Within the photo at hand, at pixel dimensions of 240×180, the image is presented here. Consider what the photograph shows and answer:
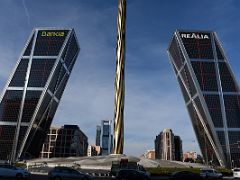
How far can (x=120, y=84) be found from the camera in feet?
380

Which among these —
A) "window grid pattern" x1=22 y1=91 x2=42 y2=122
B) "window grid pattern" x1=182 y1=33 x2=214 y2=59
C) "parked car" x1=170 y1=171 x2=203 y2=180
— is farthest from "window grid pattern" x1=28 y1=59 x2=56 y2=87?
"parked car" x1=170 y1=171 x2=203 y2=180

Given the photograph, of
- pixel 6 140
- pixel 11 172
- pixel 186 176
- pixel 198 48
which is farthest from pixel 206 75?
pixel 11 172

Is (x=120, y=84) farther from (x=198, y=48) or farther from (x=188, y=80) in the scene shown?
(x=198, y=48)

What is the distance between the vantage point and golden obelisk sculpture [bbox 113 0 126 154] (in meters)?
111

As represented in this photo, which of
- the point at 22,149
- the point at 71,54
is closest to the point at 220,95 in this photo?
the point at 71,54

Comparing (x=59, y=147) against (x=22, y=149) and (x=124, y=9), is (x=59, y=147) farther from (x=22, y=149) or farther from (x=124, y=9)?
(x=124, y=9)

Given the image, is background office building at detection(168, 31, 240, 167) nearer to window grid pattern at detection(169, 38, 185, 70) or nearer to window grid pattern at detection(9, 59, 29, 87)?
window grid pattern at detection(169, 38, 185, 70)

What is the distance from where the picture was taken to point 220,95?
481 ft

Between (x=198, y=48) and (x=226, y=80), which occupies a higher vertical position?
(x=198, y=48)

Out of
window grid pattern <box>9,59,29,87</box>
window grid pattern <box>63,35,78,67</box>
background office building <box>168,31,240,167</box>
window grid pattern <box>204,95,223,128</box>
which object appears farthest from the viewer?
window grid pattern <box>63,35,78,67</box>

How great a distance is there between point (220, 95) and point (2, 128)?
317 feet

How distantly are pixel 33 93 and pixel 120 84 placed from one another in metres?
46.9

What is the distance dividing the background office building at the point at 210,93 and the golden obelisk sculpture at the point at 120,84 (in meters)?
41.1

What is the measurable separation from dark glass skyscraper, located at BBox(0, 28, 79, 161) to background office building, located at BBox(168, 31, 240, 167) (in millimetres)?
56205
